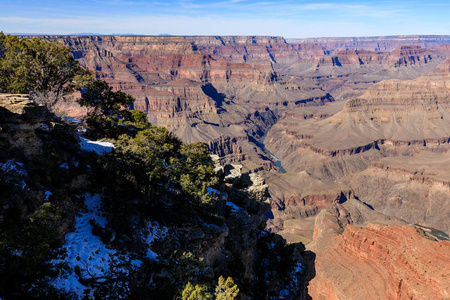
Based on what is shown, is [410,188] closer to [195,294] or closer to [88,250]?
[195,294]

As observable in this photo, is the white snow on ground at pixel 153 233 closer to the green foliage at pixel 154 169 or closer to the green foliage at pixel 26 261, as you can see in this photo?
the green foliage at pixel 154 169

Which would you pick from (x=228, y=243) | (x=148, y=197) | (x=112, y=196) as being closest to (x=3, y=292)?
(x=112, y=196)

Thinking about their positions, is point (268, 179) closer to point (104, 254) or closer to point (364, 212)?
point (364, 212)

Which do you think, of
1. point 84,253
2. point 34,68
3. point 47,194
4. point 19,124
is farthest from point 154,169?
point 34,68

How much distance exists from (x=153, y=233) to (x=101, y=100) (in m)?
25.1

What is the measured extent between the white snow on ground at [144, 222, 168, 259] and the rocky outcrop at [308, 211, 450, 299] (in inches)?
1608

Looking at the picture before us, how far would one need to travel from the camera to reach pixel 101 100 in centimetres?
4231

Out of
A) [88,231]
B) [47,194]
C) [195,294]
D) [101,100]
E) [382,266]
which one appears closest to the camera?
[195,294]

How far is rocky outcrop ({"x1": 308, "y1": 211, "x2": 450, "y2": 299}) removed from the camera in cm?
4488

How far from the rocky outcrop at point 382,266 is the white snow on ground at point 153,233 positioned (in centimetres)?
4084

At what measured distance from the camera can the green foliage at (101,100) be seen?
40.8 m

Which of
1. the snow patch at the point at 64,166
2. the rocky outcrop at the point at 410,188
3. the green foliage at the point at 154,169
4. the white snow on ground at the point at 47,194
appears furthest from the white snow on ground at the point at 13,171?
the rocky outcrop at the point at 410,188

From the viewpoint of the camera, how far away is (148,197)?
91.1 ft

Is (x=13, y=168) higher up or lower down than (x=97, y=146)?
higher up
